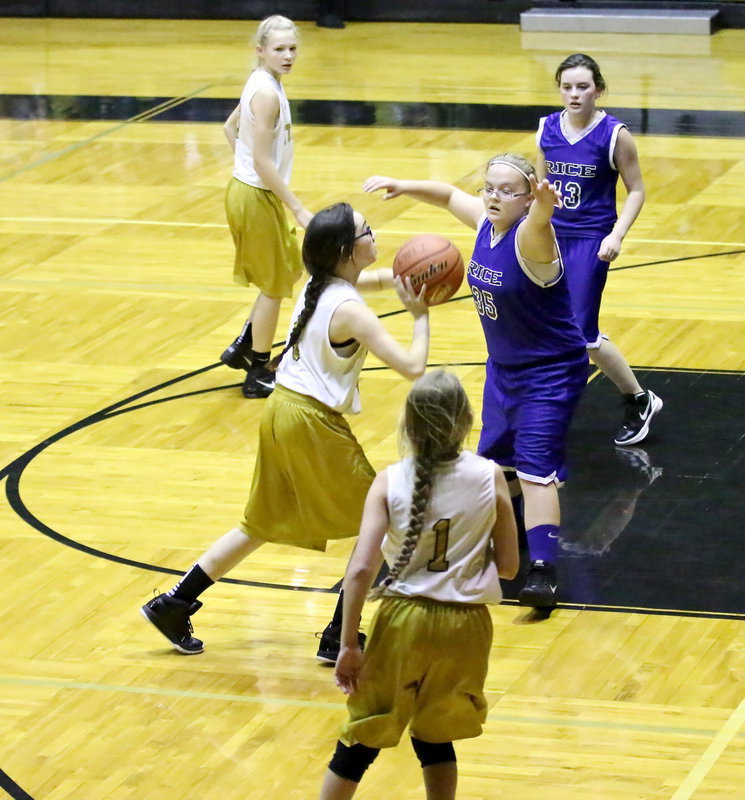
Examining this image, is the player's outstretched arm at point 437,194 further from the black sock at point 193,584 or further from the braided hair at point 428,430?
the braided hair at point 428,430

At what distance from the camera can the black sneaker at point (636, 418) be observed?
6.82 metres

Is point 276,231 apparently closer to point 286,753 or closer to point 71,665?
point 71,665

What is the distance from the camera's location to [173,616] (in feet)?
16.7

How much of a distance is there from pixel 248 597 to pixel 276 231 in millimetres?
2530

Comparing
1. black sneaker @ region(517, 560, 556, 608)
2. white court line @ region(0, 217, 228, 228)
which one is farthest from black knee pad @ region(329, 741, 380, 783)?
white court line @ region(0, 217, 228, 228)

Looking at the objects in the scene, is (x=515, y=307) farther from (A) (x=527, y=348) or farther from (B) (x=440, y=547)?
(B) (x=440, y=547)

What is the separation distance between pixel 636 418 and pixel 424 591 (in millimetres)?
3259

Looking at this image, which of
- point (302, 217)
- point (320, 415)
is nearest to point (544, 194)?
point (320, 415)

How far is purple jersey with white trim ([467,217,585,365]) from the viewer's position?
17.6ft

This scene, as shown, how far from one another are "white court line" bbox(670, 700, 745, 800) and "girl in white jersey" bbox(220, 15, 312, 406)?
3.46m

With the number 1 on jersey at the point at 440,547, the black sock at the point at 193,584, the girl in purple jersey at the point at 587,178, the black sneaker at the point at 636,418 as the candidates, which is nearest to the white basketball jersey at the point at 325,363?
the black sock at the point at 193,584

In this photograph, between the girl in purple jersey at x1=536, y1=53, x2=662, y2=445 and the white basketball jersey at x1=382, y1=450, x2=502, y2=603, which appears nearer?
the white basketball jersey at x1=382, y1=450, x2=502, y2=603

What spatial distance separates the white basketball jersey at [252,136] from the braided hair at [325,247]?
2.75 m

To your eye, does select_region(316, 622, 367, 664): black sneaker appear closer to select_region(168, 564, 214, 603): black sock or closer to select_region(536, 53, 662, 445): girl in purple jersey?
select_region(168, 564, 214, 603): black sock
